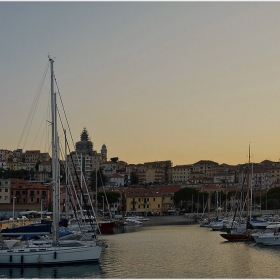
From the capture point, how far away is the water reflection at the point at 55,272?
3162 cm

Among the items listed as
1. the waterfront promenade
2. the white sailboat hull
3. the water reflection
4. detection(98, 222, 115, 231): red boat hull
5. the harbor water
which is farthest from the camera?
the waterfront promenade

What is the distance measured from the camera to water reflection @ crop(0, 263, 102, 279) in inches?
1245

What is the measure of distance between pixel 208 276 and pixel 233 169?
16389 centimetres

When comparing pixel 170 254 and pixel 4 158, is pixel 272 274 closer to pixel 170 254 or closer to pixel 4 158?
pixel 170 254

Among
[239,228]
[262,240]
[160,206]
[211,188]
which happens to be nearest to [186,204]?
[160,206]

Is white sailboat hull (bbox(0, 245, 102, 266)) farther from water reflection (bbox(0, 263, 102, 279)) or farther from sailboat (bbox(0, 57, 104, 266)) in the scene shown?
water reflection (bbox(0, 263, 102, 279))

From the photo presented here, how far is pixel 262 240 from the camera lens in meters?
47.8

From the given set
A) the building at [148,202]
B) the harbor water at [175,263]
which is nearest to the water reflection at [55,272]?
the harbor water at [175,263]

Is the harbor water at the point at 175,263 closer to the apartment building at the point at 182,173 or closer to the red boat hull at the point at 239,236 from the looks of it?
the red boat hull at the point at 239,236

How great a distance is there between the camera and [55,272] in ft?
106

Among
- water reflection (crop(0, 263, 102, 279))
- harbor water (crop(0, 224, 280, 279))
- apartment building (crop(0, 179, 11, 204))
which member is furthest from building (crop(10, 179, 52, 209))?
water reflection (crop(0, 263, 102, 279))

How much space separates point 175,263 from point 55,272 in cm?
792

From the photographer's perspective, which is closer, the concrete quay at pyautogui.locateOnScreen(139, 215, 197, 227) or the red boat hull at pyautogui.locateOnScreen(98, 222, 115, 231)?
the red boat hull at pyautogui.locateOnScreen(98, 222, 115, 231)

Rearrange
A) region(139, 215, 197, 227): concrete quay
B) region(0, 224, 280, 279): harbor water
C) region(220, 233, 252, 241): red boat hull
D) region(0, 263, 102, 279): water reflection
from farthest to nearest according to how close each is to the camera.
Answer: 1. region(139, 215, 197, 227): concrete quay
2. region(220, 233, 252, 241): red boat hull
3. region(0, 224, 280, 279): harbor water
4. region(0, 263, 102, 279): water reflection
